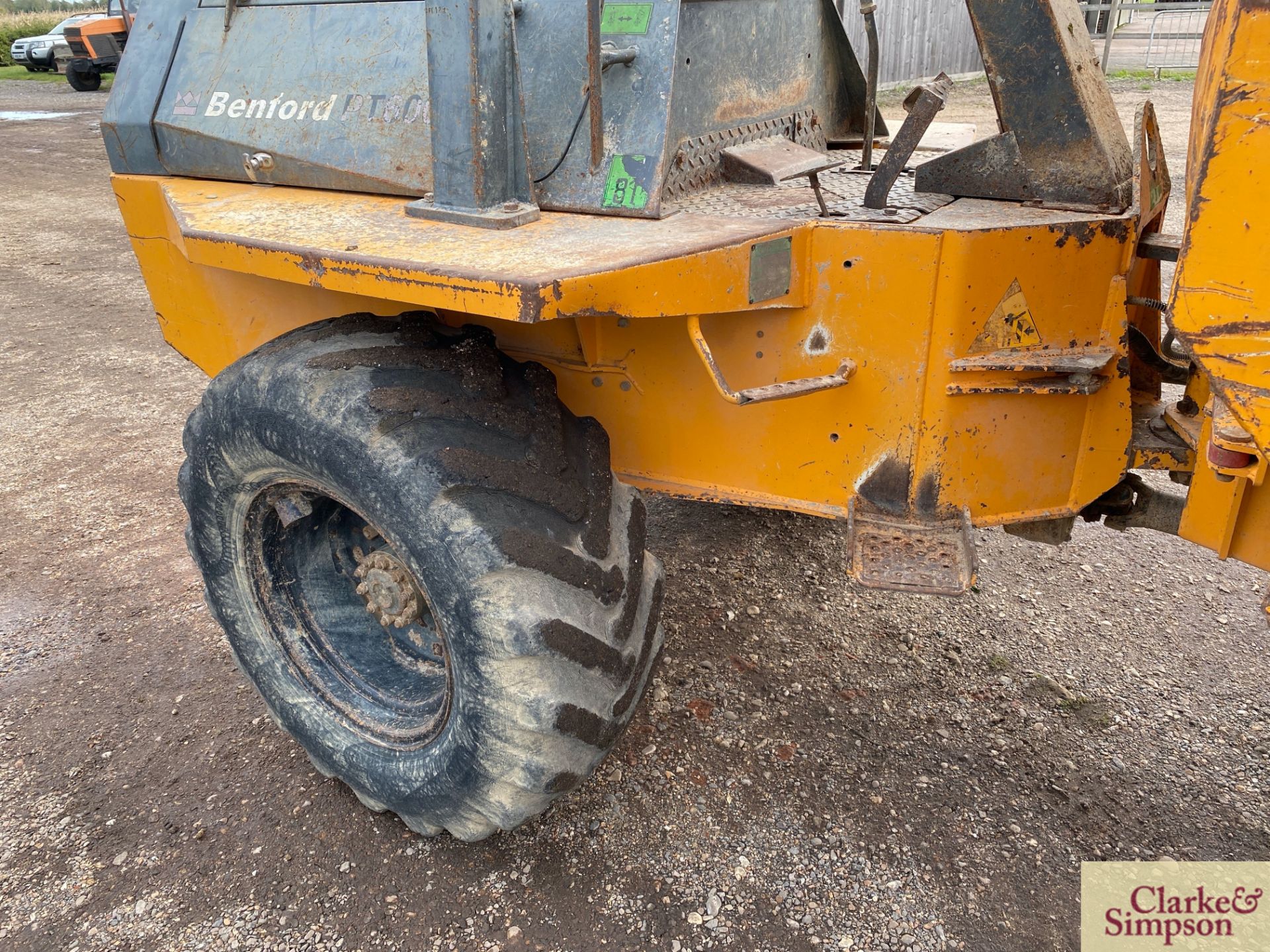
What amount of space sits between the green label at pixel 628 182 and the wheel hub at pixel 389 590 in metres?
0.93

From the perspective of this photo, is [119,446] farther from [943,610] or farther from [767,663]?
[943,610]

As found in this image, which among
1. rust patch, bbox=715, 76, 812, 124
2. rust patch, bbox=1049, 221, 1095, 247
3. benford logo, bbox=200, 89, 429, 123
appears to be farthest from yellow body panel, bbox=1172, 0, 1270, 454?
benford logo, bbox=200, 89, 429, 123

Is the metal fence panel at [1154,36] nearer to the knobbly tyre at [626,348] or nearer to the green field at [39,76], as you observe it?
the knobbly tyre at [626,348]

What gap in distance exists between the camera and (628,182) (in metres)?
1.99

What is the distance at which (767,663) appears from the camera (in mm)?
2992

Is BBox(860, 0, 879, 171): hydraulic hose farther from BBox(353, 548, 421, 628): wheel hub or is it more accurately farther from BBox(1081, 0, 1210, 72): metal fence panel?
BBox(1081, 0, 1210, 72): metal fence panel

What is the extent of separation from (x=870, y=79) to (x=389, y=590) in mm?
1681

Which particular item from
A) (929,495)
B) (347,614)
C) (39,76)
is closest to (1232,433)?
(929,495)

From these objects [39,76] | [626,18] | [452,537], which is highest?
[626,18]

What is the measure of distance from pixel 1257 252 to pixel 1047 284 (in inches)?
20.8

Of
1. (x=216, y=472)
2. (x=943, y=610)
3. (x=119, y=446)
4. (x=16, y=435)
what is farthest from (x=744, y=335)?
(x=16, y=435)

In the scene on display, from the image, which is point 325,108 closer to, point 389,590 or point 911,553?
point 389,590

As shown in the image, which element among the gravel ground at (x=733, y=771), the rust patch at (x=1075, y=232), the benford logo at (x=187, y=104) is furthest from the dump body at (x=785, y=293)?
the gravel ground at (x=733, y=771)

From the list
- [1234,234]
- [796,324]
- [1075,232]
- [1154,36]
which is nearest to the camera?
[1234,234]
